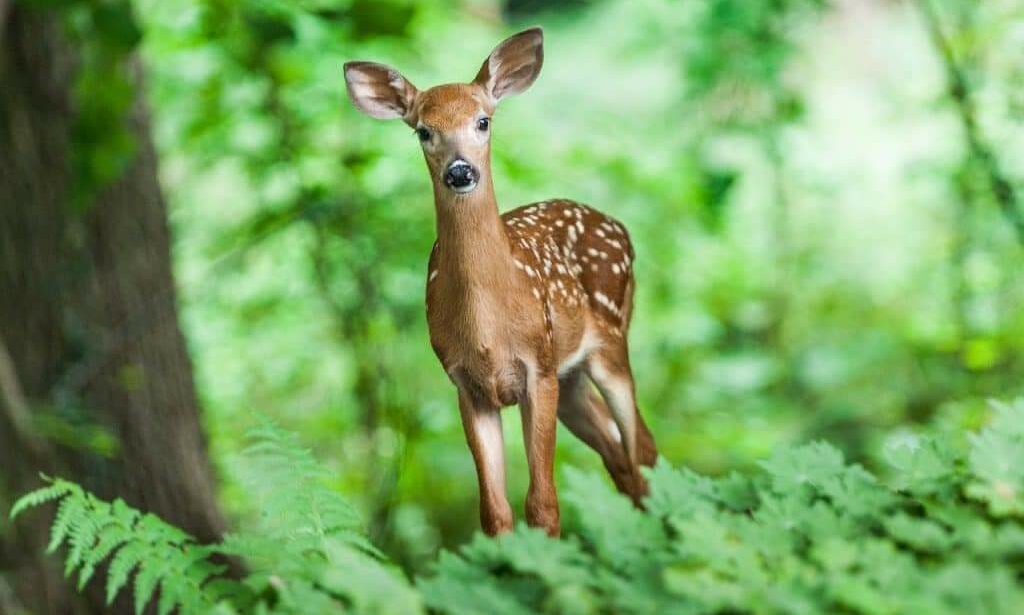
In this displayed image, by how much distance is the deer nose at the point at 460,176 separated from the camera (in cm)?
181

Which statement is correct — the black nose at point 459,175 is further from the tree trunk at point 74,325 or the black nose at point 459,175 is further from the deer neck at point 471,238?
the tree trunk at point 74,325

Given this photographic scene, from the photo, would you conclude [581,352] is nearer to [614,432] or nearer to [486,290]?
[614,432]

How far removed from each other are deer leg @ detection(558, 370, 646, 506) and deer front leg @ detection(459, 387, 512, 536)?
385 mm

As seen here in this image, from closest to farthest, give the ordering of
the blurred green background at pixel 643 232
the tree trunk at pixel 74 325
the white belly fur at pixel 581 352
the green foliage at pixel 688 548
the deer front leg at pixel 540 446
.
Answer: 1. the green foliage at pixel 688 548
2. the deer front leg at pixel 540 446
3. the white belly fur at pixel 581 352
4. the tree trunk at pixel 74 325
5. the blurred green background at pixel 643 232

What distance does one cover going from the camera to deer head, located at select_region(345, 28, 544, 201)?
1839 mm

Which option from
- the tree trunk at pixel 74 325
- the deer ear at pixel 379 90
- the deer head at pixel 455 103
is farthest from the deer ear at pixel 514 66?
the tree trunk at pixel 74 325

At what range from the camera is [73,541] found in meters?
1.87

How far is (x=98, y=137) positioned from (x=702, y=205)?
300 centimetres

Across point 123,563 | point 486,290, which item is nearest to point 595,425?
point 486,290

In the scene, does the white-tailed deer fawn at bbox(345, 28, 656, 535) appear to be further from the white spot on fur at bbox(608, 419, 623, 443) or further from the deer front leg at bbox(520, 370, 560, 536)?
the white spot on fur at bbox(608, 419, 623, 443)

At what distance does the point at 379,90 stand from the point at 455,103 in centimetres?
16

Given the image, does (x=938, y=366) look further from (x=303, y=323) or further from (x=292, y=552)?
(x=292, y=552)

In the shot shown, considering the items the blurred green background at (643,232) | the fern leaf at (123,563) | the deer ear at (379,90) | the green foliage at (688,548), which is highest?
the blurred green background at (643,232)

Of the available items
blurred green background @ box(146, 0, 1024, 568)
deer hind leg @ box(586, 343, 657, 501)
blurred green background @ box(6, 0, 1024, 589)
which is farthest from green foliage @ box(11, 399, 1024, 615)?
blurred green background @ box(146, 0, 1024, 568)
